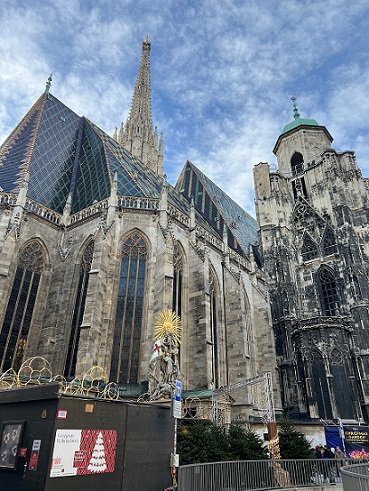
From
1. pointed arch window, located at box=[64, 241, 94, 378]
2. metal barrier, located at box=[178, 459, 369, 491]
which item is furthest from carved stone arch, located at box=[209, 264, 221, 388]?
metal barrier, located at box=[178, 459, 369, 491]

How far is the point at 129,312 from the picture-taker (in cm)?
1705

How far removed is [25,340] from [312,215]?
883 inches

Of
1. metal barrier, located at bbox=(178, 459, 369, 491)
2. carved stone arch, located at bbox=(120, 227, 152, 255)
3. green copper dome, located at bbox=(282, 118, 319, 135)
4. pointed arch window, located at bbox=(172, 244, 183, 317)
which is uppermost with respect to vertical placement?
green copper dome, located at bbox=(282, 118, 319, 135)

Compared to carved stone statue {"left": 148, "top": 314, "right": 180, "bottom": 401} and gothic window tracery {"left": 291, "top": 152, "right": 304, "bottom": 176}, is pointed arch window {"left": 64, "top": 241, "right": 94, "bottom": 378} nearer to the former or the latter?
carved stone statue {"left": 148, "top": 314, "right": 180, "bottom": 401}

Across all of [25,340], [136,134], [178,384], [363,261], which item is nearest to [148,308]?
[25,340]

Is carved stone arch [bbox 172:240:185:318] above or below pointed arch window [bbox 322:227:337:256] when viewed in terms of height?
below

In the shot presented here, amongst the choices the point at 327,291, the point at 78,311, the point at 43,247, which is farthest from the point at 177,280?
the point at 327,291

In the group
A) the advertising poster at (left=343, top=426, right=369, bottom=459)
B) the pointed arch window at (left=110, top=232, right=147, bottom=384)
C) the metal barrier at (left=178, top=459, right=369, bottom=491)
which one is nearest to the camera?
the metal barrier at (left=178, top=459, right=369, bottom=491)

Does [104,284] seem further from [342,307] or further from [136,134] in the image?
[136,134]

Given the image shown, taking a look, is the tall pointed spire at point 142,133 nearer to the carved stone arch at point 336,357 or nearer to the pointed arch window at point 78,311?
the pointed arch window at point 78,311

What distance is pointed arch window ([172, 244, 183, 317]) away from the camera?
63.1ft

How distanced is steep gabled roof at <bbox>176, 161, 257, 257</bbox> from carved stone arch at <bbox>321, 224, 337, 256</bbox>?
5.98m

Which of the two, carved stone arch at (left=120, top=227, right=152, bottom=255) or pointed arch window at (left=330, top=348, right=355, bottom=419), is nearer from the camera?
carved stone arch at (left=120, top=227, right=152, bottom=255)

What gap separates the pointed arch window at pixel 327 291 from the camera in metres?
25.1
